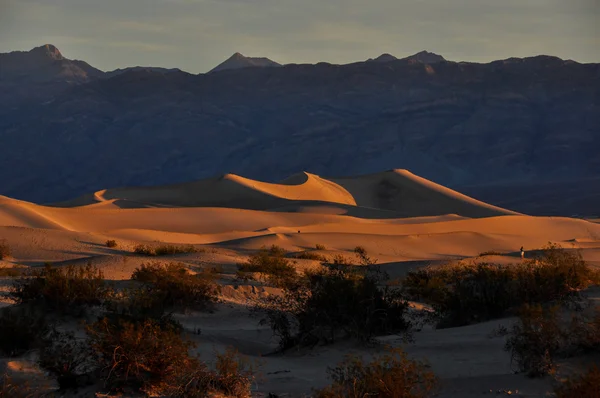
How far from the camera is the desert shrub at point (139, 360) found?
26.8 ft

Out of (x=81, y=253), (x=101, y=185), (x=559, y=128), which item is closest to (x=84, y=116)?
(x=101, y=185)

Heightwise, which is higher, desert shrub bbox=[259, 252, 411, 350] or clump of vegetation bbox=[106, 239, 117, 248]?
clump of vegetation bbox=[106, 239, 117, 248]

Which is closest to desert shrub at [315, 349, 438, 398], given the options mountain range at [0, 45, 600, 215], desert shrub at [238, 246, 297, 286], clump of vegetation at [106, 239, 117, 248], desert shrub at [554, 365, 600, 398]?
desert shrub at [554, 365, 600, 398]

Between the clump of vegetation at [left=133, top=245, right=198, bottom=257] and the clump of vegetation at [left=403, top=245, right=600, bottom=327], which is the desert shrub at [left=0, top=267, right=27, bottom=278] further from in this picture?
the clump of vegetation at [left=403, top=245, right=600, bottom=327]

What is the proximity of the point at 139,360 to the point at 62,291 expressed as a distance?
191 inches

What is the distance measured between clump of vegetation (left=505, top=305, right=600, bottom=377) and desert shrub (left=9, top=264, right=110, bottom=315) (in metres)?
6.26

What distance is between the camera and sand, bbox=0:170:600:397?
10.1m

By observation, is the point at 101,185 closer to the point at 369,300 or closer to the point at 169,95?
the point at 169,95

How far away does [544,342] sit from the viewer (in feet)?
28.6

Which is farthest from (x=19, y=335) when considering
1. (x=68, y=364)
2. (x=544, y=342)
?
(x=544, y=342)

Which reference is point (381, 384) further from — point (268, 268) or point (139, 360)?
point (268, 268)

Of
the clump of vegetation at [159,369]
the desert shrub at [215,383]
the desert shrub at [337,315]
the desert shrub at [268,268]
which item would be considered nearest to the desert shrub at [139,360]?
the clump of vegetation at [159,369]

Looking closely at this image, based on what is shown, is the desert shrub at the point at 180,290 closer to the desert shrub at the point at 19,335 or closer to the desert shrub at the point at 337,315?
the desert shrub at the point at 337,315

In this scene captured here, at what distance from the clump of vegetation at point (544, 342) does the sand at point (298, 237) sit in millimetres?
210
